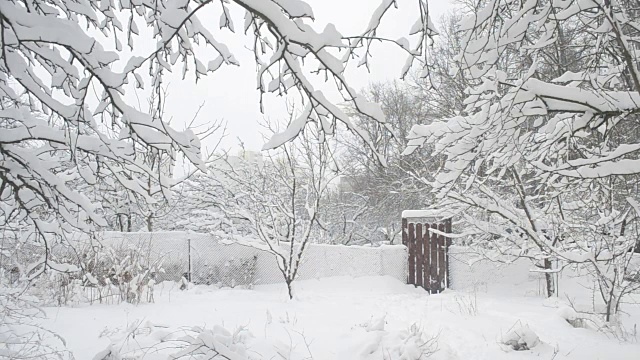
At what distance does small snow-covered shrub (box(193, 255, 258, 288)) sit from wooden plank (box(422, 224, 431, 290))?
4381mm

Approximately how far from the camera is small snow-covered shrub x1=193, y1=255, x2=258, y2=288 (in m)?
10.6

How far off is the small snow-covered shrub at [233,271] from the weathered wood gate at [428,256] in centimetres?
408

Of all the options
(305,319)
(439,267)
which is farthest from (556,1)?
(439,267)

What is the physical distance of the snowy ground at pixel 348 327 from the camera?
3.33 meters

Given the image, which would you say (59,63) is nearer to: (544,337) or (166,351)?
(166,351)

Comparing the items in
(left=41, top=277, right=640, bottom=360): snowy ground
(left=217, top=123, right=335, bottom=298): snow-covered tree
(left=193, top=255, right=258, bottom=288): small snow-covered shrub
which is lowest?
(left=193, top=255, right=258, bottom=288): small snow-covered shrub

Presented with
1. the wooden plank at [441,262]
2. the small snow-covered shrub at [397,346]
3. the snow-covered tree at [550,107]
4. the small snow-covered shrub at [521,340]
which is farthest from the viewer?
the wooden plank at [441,262]

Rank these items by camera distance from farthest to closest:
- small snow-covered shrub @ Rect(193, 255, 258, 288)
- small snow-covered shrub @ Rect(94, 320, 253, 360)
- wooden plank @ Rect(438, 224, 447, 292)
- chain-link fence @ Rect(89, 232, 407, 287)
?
small snow-covered shrub @ Rect(193, 255, 258, 288)
chain-link fence @ Rect(89, 232, 407, 287)
wooden plank @ Rect(438, 224, 447, 292)
small snow-covered shrub @ Rect(94, 320, 253, 360)

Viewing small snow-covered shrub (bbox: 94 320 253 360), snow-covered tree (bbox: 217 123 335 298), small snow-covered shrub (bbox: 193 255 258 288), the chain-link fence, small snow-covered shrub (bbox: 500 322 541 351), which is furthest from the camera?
small snow-covered shrub (bbox: 193 255 258 288)

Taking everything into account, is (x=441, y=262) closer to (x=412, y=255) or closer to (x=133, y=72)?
(x=412, y=255)

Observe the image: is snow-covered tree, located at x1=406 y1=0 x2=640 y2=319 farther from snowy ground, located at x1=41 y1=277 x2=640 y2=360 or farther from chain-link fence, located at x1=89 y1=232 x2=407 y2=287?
chain-link fence, located at x1=89 y1=232 x2=407 y2=287

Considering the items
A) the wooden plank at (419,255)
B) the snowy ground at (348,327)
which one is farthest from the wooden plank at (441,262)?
the snowy ground at (348,327)

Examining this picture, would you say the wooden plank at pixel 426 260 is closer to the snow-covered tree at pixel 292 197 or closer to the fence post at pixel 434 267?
the fence post at pixel 434 267

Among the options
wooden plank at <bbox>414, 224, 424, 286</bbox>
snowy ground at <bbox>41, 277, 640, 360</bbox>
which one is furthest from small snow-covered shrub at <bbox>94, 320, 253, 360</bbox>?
wooden plank at <bbox>414, 224, 424, 286</bbox>
